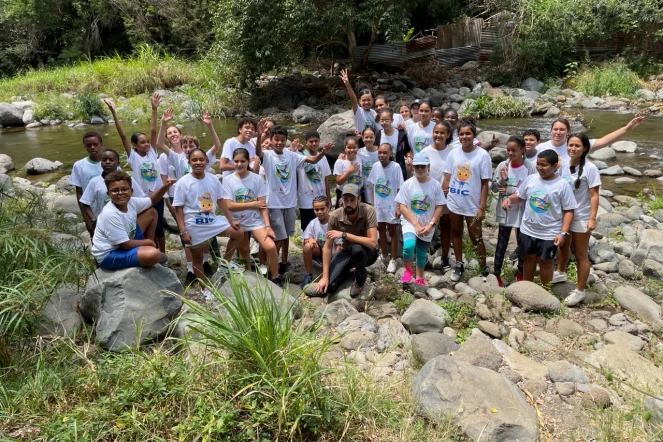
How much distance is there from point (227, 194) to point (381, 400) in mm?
2925

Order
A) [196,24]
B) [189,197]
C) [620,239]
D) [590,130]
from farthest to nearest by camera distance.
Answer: [196,24], [590,130], [620,239], [189,197]

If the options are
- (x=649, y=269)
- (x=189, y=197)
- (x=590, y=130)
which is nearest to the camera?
(x=189, y=197)

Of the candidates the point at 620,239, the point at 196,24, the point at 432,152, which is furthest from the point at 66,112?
the point at 620,239

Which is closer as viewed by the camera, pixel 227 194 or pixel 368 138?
pixel 227 194

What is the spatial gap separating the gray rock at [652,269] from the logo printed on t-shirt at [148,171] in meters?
5.61

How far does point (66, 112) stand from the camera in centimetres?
1852

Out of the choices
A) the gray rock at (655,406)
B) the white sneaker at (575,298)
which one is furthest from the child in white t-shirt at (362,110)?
the gray rock at (655,406)

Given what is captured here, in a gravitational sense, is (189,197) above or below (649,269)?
above

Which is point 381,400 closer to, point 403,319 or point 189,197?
point 403,319

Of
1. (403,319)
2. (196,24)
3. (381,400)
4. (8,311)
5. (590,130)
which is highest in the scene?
(196,24)

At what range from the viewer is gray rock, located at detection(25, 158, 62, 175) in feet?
38.8

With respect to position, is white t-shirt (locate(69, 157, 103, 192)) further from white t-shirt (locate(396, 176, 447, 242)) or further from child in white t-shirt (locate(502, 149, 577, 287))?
child in white t-shirt (locate(502, 149, 577, 287))

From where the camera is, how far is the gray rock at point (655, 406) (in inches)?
130

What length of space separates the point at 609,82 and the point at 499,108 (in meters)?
4.48
